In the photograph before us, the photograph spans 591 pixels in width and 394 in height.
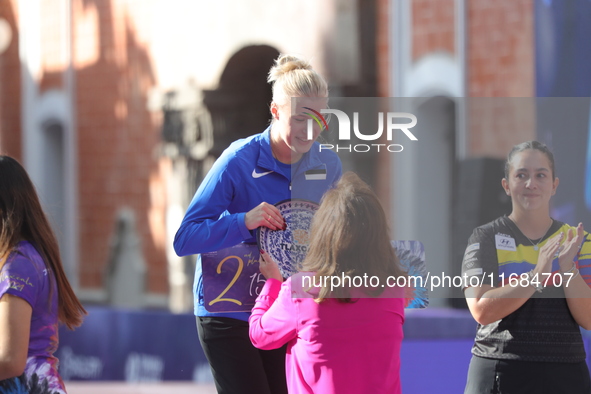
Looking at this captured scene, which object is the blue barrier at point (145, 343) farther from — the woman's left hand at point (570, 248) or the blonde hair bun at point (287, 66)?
the blonde hair bun at point (287, 66)

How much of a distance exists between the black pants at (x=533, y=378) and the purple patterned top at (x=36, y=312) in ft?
4.38

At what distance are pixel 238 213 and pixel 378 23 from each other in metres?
4.37

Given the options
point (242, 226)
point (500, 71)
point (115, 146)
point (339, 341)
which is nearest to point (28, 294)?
point (242, 226)

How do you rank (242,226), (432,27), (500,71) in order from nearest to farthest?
(242,226)
(500,71)
(432,27)

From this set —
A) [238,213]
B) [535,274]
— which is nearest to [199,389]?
[238,213]

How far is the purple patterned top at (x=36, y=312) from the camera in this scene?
257 cm

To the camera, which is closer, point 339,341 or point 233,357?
point 339,341

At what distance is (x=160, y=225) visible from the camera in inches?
334

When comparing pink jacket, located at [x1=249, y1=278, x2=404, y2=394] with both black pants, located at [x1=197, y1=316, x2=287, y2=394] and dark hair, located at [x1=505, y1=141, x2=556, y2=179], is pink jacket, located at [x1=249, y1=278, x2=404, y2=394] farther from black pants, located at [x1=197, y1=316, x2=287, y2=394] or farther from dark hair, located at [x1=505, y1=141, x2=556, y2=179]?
dark hair, located at [x1=505, y1=141, x2=556, y2=179]

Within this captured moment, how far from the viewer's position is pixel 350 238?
2.57 metres

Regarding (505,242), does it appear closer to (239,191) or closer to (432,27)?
(239,191)

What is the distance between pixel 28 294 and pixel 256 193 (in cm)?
79

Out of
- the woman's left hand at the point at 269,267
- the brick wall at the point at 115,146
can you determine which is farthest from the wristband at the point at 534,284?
the brick wall at the point at 115,146

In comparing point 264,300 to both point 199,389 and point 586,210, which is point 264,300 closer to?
point 586,210
